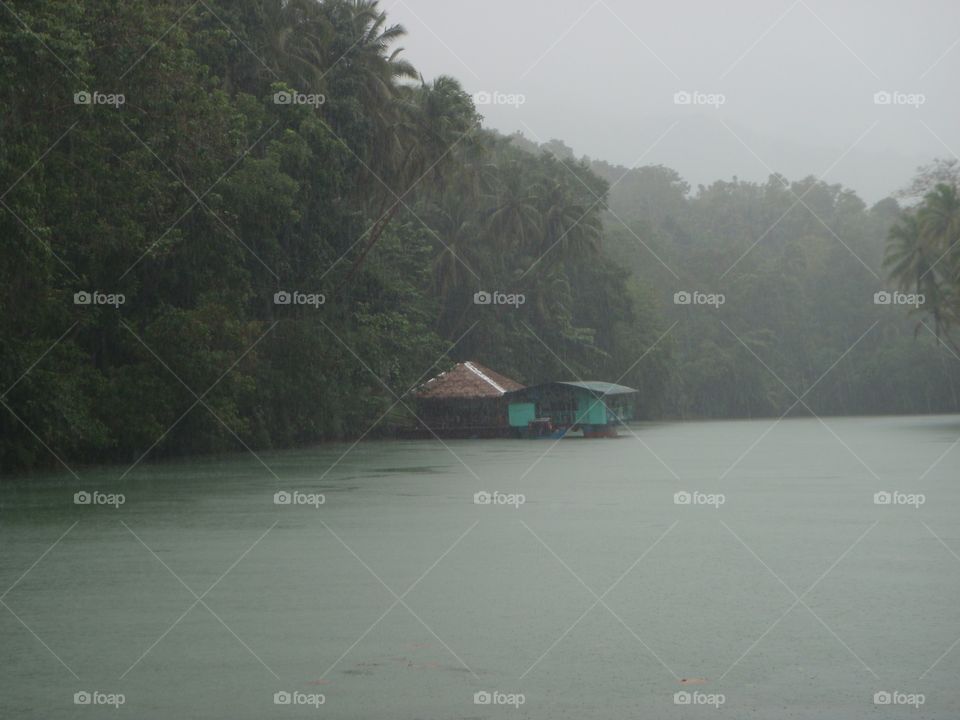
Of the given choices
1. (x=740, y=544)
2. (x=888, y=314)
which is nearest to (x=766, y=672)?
(x=740, y=544)

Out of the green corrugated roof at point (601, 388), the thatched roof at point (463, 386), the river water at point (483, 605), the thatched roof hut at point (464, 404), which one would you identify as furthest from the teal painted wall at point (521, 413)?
the river water at point (483, 605)

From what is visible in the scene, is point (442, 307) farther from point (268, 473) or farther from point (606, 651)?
point (606, 651)

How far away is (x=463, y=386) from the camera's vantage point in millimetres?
44719

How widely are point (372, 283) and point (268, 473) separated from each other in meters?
14.3

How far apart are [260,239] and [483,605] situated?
20.8m

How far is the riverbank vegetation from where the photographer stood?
19938mm

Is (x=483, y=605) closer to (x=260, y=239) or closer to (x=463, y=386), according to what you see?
(x=260, y=239)

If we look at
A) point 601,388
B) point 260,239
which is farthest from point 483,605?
point 601,388

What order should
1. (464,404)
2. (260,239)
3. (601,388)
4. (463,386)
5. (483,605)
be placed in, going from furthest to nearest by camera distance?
(464,404) < (463,386) < (601,388) < (260,239) < (483,605)

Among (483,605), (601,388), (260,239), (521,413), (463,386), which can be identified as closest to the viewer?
(483,605)

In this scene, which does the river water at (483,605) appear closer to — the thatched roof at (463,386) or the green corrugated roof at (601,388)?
the green corrugated roof at (601,388)

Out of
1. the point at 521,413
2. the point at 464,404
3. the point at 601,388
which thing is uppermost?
the point at 601,388

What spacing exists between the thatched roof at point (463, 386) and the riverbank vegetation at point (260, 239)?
1022 millimetres

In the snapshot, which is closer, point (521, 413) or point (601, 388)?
point (601, 388)
